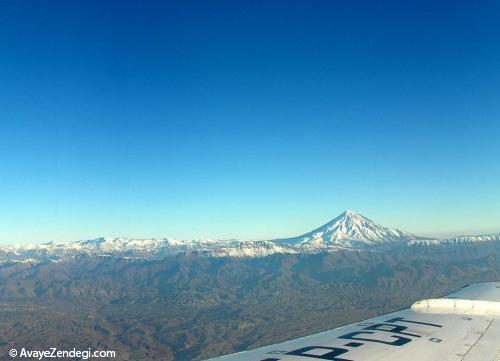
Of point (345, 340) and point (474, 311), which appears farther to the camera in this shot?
point (474, 311)

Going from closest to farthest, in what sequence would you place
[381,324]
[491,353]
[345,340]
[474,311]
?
[491,353] → [345,340] → [381,324] → [474,311]

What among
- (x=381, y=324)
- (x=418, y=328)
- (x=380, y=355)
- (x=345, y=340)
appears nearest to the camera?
(x=380, y=355)

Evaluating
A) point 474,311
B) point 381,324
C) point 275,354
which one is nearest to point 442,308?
point 474,311

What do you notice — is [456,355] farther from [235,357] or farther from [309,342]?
[235,357]

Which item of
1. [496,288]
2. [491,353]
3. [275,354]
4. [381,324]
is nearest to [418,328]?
[381,324]

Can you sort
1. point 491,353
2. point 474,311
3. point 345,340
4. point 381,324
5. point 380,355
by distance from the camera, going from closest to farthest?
point 380,355 → point 491,353 → point 345,340 → point 381,324 → point 474,311

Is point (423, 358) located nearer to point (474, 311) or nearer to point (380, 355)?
point (380, 355)
